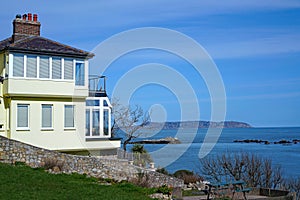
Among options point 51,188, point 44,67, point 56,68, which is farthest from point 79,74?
point 51,188

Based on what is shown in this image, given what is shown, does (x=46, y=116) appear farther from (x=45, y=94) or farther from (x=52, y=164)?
(x=52, y=164)

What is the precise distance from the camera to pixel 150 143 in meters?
86.2

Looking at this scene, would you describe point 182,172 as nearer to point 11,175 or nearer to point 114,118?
point 114,118

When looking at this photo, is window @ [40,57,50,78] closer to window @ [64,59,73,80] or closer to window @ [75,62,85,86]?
window @ [64,59,73,80]

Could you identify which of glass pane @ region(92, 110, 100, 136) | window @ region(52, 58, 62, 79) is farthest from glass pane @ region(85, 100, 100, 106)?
window @ region(52, 58, 62, 79)

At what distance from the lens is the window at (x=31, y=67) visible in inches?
1006

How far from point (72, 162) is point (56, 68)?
635cm

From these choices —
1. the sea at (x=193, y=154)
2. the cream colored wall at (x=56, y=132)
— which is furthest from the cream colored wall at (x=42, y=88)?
the sea at (x=193, y=154)

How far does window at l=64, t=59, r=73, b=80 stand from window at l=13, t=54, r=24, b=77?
2.63 m

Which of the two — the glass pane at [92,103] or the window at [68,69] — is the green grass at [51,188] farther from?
the glass pane at [92,103]

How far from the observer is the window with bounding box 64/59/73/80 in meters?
27.0

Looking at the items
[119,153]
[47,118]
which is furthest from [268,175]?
[47,118]

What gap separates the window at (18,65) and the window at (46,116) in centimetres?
248

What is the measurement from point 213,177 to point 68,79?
1166cm
